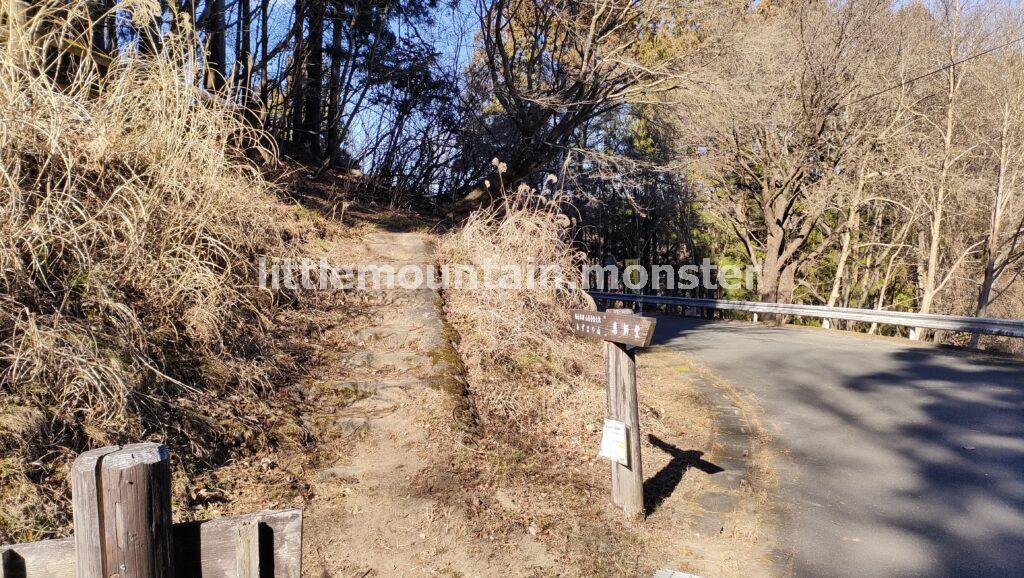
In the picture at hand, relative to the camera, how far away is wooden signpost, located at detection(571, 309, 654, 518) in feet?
15.0

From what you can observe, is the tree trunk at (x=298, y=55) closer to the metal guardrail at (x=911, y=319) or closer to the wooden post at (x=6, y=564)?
the metal guardrail at (x=911, y=319)

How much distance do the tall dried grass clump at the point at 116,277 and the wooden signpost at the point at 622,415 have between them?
2676mm

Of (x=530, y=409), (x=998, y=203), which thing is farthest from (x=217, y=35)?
(x=998, y=203)

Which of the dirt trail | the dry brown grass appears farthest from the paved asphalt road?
the dirt trail

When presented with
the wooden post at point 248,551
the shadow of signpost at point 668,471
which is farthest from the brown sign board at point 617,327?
the wooden post at point 248,551

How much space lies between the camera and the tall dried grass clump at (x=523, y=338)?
6008 millimetres

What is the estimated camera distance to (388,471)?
4762mm

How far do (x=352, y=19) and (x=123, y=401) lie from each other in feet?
33.7

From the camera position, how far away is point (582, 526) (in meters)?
4.45

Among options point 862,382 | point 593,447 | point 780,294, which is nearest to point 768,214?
point 780,294

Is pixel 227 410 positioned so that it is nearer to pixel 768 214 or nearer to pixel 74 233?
pixel 74 233

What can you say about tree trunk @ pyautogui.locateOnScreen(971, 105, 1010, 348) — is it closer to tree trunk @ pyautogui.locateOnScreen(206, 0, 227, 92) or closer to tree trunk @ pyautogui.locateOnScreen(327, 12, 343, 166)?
tree trunk @ pyautogui.locateOnScreen(327, 12, 343, 166)

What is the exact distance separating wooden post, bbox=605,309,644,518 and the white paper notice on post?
0.05 meters

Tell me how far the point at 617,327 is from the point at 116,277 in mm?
3905
